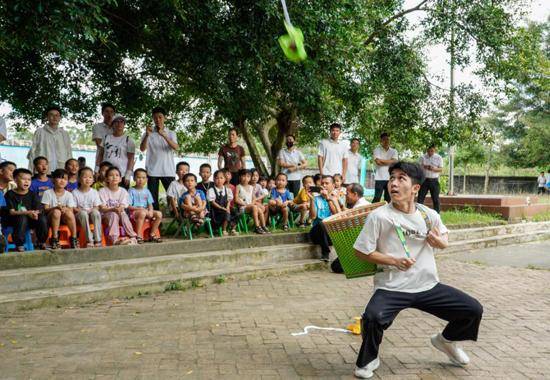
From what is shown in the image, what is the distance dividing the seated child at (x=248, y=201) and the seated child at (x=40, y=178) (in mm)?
3075

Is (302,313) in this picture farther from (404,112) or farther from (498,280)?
(404,112)

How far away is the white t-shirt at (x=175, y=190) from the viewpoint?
816cm

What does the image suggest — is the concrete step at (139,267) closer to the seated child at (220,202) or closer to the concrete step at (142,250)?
the concrete step at (142,250)

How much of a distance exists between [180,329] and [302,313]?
1.41m

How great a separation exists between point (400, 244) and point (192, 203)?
4.81m

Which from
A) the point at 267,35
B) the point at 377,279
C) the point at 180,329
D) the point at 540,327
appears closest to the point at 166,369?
the point at 180,329

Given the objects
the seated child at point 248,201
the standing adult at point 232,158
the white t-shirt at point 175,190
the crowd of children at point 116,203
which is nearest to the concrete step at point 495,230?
the crowd of children at point 116,203

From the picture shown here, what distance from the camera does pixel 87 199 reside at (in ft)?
22.8

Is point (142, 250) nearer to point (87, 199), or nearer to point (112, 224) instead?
point (112, 224)

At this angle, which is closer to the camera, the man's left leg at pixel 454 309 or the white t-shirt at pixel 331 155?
the man's left leg at pixel 454 309

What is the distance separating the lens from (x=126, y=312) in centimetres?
541

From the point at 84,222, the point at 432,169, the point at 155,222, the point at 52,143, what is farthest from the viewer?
the point at 432,169

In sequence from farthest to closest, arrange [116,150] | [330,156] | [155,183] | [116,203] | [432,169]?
[432,169] → [330,156] → [155,183] → [116,150] → [116,203]

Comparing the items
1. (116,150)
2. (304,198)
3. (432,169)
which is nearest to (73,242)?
(116,150)
